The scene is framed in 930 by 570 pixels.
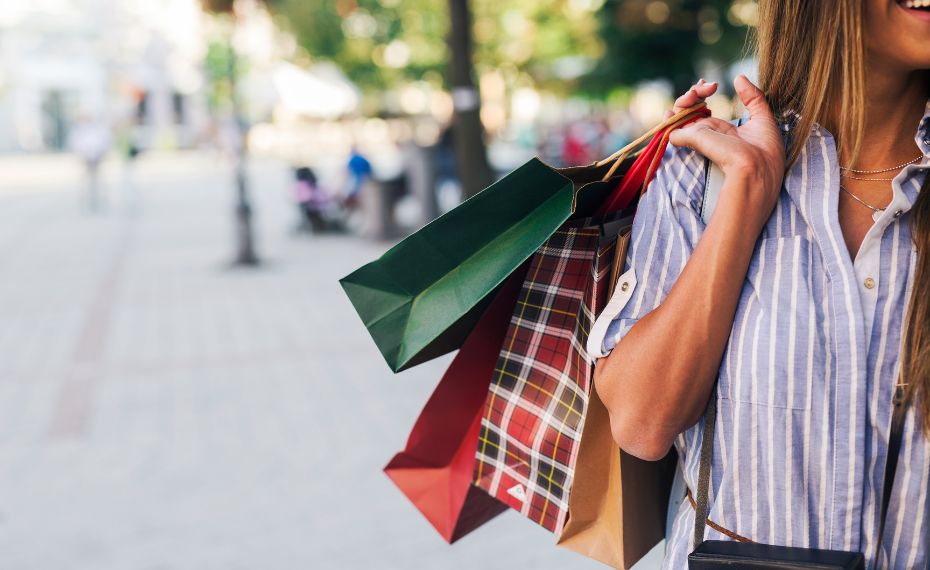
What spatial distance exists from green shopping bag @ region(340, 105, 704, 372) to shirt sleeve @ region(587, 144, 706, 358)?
0.09m

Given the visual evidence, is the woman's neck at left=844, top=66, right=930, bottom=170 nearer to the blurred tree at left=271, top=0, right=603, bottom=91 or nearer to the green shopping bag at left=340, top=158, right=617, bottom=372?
the green shopping bag at left=340, top=158, right=617, bottom=372

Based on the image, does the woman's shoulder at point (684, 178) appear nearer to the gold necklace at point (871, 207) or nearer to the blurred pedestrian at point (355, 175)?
the gold necklace at point (871, 207)

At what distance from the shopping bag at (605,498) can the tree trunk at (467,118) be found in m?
7.55

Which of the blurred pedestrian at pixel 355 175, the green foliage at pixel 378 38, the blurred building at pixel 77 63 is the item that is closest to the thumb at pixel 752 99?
the blurred pedestrian at pixel 355 175

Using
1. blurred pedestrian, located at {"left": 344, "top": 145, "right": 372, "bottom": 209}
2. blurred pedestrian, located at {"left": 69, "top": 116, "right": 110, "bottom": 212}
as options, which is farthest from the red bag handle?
blurred pedestrian, located at {"left": 69, "top": 116, "right": 110, "bottom": 212}

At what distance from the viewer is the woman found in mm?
1237

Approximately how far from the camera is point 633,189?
1482mm

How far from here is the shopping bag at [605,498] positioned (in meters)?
1.47

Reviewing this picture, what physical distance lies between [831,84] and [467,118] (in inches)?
309

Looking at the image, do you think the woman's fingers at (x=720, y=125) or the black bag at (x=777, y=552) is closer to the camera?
the black bag at (x=777, y=552)

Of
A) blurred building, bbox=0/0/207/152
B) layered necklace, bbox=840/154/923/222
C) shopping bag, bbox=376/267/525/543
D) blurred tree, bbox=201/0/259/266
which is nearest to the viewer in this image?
layered necklace, bbox=840/154/923/222

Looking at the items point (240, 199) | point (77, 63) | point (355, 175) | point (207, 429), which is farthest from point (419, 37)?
point (207, 429)

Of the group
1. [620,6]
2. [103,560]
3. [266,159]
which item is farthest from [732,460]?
[266,159]

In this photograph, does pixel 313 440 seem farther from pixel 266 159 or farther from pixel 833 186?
pixel 266 159
